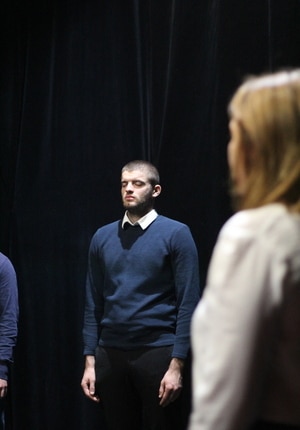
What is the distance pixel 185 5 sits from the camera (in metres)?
3.22

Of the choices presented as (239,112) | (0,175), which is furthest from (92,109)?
(239,112)

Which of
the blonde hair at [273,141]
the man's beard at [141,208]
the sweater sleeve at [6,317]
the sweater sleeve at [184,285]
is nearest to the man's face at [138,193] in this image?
the man's beard at [141,208]

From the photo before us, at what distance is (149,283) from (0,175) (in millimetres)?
1283

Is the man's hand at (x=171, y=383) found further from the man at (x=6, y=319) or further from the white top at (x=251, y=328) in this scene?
the white top at (x=251, y=328)

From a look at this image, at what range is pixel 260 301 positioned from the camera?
0.90 metres

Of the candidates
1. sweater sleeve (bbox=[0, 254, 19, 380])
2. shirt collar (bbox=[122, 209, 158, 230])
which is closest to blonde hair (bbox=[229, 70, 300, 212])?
shirt collar (bbox=[122, 209, 158, 230])

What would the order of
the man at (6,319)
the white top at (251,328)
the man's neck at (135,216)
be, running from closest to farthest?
the white top at (251,328), the man at (6,319), the man's neck at (135,216)

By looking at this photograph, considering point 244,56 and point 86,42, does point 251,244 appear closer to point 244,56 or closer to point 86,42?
point 244,56

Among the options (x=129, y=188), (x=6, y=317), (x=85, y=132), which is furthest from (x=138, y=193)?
(x=6, y=317)

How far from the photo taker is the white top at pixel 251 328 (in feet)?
2.97

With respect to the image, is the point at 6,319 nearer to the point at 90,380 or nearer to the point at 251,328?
the point at 90,380

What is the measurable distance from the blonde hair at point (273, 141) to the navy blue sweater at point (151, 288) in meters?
1.92

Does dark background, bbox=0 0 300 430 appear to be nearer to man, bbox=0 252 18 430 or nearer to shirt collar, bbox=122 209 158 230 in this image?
shirt collar, bbox=122 209 158 230

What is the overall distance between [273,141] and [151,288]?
6.55ft
